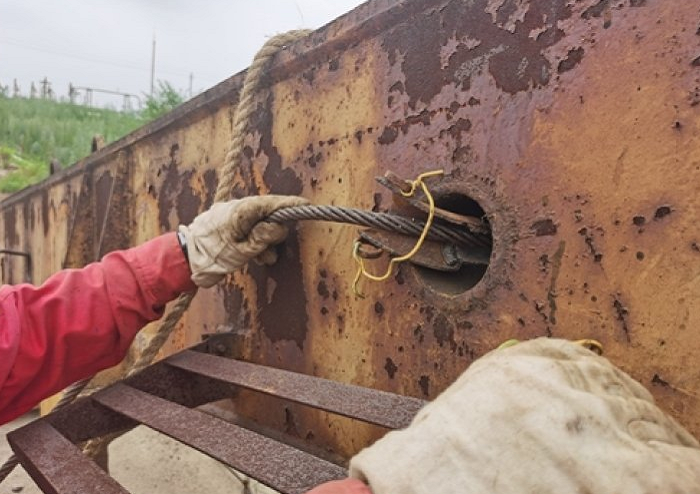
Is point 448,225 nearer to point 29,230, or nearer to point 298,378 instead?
point 298,378

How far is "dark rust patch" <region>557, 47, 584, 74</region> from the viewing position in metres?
0.94

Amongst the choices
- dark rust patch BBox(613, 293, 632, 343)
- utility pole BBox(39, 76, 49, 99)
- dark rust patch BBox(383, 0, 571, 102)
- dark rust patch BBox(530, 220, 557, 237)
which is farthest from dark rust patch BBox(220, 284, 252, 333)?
utility pole BBox(39, 76, 49, 99)

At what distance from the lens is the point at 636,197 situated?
87cm

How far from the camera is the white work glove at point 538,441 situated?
1.84 feet

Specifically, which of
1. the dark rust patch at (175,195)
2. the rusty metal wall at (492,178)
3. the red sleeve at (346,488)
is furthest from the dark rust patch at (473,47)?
the dark rust patch at (175,195)

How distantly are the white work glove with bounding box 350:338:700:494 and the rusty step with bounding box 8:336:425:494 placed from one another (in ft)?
0.99

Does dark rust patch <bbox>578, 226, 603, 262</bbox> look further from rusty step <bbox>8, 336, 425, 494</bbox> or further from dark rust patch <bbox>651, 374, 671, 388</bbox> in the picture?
rusty step <bbox>8, 336, 425, 494</bbox>

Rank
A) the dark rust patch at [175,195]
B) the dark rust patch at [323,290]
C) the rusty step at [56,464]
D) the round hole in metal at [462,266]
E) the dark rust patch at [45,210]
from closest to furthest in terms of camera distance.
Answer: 1. the rusty step at [56,464]
2. the round hole in metal at [462,266]
3. the dark rust patch at [323,290]
4. the dark rust patch at [175,195]
5. the dark rust patch at [45,210]

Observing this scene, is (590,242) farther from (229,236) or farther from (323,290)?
(229,236)

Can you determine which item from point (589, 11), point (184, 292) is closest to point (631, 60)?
point (589, 11)

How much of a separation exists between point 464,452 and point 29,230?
15.1 ft

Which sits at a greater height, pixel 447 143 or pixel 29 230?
pixel 447 143

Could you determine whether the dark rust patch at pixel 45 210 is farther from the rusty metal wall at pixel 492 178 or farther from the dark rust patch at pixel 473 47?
the dark rust patch at pixel 473 47

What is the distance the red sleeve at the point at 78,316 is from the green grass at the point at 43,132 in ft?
39.0
